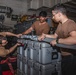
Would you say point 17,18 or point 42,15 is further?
point 17,18

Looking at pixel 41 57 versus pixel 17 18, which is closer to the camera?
pixel 41 57

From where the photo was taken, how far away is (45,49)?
2516 mm

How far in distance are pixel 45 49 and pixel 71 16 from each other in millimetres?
4792

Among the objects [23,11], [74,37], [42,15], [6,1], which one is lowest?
[74,37]

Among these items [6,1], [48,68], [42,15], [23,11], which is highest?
[6,1]

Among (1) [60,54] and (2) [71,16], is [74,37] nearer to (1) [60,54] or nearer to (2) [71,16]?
(1) [60,54]

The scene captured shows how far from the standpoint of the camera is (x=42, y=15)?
3.98 meters

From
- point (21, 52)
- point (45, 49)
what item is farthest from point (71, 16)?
point (45, 49)

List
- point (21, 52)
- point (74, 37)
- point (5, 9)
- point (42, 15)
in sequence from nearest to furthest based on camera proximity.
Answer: point (74, 37)
point (21, 52)
point (42, 15)
point (5, 9)

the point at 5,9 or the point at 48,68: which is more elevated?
the point at 5,9

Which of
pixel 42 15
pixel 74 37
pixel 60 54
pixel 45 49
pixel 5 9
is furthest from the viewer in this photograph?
pixel 5 9

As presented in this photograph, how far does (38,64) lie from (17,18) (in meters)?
4.66

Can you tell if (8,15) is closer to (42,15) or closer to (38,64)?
(42,15)

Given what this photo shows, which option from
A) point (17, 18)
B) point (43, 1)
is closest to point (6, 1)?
point (17, 18)
